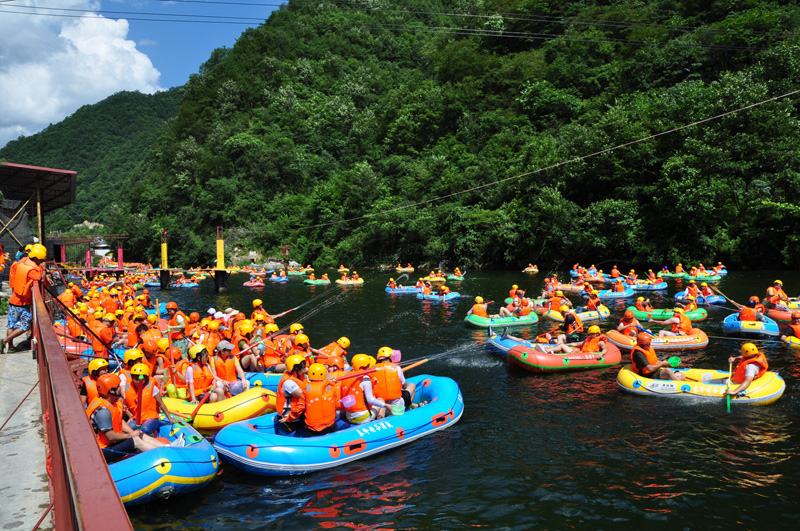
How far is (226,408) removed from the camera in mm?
11234

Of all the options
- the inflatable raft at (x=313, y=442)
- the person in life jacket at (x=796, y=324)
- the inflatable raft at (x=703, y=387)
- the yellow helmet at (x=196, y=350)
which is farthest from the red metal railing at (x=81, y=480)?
the person in life jacket at (x=796, y=324)

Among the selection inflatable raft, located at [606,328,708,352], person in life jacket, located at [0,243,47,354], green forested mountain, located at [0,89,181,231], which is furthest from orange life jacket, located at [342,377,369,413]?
green forested mountain, located at [0,89,181,231]

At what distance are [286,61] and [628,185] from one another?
69643mm

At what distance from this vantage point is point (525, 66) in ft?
209

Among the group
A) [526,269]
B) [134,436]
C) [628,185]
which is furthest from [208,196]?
[134,436]

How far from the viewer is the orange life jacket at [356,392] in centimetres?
1080

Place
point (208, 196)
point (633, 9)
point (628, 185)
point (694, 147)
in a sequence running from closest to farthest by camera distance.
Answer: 1. point (694, 147)
2. point (628, 185)
3. point (633, 9)
4. point (208, 196)

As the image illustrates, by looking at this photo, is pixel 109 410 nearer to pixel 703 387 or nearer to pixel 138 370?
pixel 138 370

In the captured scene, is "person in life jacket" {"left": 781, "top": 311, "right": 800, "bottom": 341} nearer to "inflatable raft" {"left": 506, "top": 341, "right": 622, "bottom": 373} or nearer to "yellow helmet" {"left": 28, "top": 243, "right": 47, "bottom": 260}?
"inflatable raft" {"left": 506, "top": 341, "right": 622, "bottom": 373}

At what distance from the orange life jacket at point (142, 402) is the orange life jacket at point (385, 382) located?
13.1 ft

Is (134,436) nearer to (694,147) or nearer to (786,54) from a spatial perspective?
(694,147)

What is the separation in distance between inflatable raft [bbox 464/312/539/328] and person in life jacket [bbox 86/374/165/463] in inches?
573

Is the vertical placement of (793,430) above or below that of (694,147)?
below

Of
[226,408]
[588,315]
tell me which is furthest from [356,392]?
[588,315]
